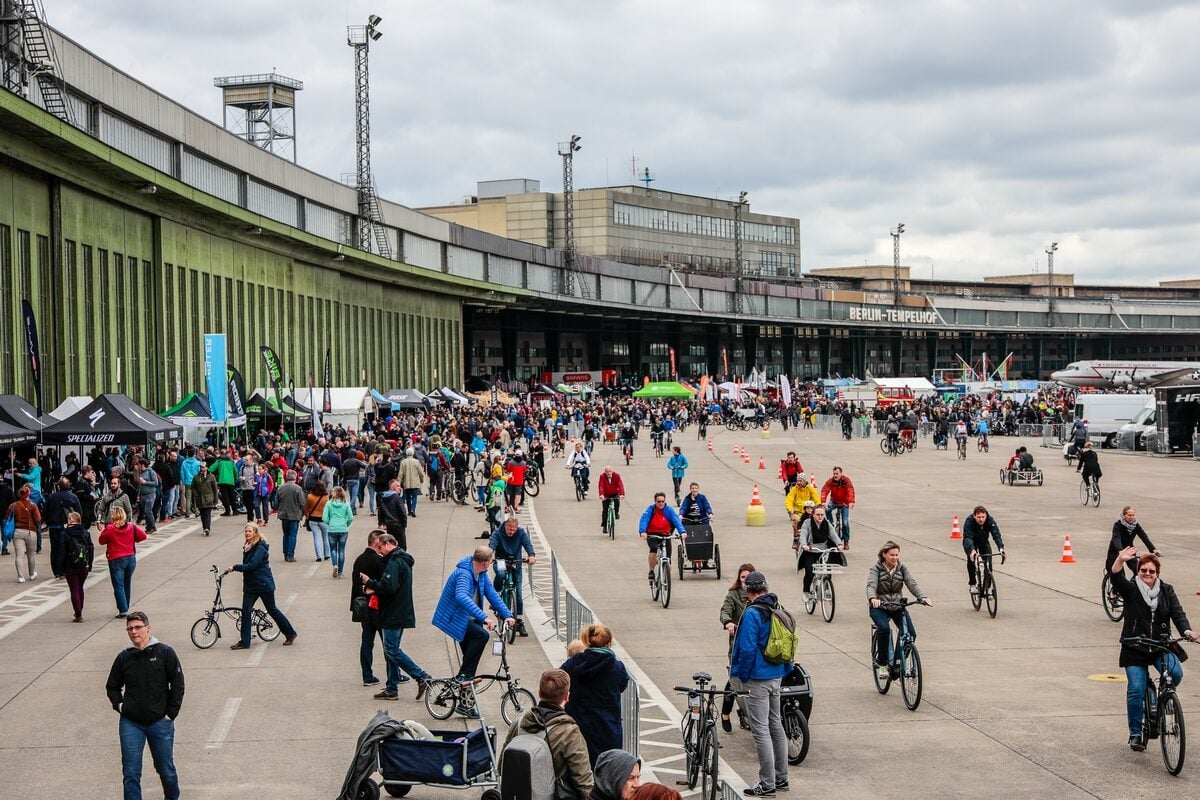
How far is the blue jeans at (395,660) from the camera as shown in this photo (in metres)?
13.3

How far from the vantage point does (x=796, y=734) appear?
1145 cm

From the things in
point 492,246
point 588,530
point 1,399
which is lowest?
point 588,530

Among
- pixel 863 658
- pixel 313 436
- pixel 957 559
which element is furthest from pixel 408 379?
pixel 863 658

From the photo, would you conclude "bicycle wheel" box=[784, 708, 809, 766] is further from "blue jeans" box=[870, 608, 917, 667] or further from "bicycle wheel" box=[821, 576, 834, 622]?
"bicycle wheel" box=[821, 576, 834, 622]

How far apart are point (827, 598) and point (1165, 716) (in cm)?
762

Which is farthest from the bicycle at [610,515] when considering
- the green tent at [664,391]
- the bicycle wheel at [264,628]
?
the green tent at [664,391]

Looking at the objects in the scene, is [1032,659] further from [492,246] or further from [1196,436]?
[492,246]

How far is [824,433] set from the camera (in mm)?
81250

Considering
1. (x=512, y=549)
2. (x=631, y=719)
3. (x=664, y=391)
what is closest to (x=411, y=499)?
(x=512, y=549)

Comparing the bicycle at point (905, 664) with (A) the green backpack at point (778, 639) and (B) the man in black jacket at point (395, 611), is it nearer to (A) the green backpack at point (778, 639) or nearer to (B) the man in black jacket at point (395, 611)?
(A) the green backpack at point (778, 639)

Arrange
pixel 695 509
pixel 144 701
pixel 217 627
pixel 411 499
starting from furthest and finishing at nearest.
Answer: pixel 411 499 → pixel 695 509 → pixel 217 627 → pixel 144 701

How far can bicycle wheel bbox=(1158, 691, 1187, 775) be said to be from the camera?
10.8 m

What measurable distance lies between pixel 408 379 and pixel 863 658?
235 feet

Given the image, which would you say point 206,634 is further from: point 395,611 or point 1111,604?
point 1111,604
